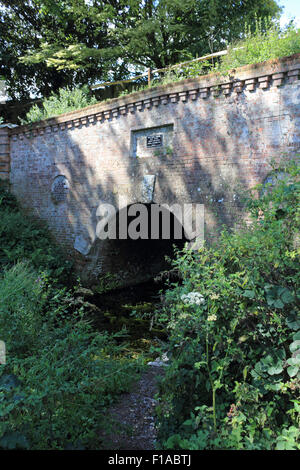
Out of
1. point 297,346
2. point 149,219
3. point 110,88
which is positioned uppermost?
point 110,88

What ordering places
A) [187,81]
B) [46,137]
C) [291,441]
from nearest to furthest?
[291,441], [187,81], [46,137]

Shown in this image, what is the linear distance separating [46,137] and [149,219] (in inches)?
151

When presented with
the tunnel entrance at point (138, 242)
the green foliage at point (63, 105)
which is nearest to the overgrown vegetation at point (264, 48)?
the tunnel entrance at point (138, 242)

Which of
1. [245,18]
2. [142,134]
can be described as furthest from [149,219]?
[245,18]

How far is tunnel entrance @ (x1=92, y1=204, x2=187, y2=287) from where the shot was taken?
911cm

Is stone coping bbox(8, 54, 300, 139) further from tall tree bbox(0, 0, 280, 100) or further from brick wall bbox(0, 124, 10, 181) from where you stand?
tall tree bbox(0, 0, 280, 100)

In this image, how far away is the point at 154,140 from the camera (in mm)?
7281

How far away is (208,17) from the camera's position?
517 inches

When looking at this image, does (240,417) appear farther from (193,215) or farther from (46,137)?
(46,137)

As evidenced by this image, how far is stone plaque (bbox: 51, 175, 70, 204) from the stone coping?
139 cm

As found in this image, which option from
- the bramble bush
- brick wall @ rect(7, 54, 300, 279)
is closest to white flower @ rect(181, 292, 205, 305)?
the bramble bush

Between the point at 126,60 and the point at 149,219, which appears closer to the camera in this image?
the point at 149,219

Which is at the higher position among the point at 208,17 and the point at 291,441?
the point at 208,17

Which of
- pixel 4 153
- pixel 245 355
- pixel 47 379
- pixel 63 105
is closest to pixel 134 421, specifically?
pixel 47 379
